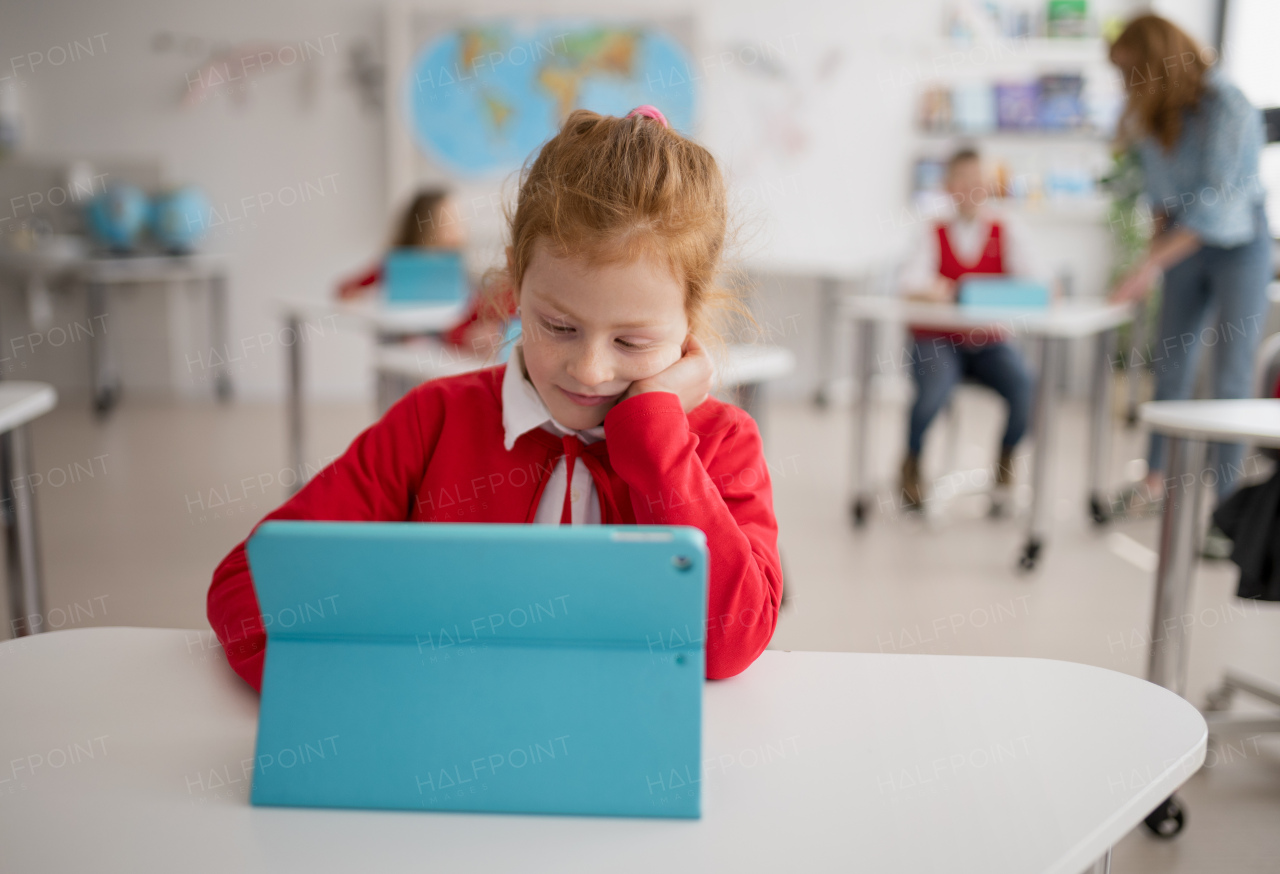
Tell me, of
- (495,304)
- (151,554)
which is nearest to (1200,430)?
(495,304)

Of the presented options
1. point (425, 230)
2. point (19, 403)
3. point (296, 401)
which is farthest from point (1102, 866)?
point (425, 230)

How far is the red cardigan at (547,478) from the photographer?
79 cm

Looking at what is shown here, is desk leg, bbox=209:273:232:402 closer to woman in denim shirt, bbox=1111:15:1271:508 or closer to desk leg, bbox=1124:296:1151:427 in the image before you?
woman in denim shirt, bbox=1111:15:1271:508

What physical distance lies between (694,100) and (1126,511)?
3.21m

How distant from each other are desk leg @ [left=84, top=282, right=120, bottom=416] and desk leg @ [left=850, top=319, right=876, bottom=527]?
3.64 metres

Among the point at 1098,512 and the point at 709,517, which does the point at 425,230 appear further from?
the point at 709,517

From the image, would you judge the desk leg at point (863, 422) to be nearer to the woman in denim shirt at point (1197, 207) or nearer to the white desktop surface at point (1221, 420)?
the woman in denim shirt at point (1197, 207)

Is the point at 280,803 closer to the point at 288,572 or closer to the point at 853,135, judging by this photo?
the point at 288,572

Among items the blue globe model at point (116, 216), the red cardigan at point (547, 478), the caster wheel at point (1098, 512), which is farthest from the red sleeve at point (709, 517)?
the blue globe model at point (116, 216)

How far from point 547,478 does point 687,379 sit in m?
0.17

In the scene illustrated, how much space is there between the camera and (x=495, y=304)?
3.72 feet

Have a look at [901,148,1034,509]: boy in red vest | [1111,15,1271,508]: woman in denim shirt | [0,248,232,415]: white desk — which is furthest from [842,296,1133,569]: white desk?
[0,248,232,415]: white desk

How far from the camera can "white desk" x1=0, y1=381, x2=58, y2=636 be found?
5.61 ft

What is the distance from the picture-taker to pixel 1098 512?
336 centimetres
